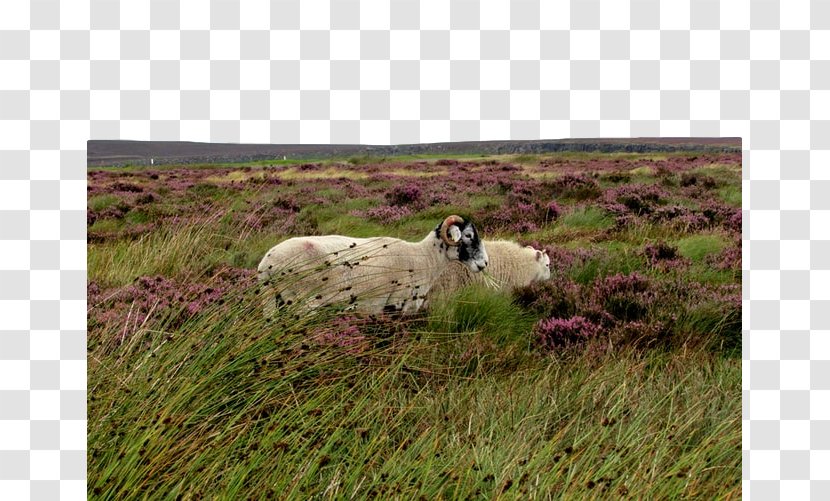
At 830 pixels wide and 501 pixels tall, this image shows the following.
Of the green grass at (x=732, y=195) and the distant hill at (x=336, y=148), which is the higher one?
the distant hill at (x=336, y=148)

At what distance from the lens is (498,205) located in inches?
247

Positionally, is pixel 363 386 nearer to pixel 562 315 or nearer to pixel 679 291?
pixel 562 315

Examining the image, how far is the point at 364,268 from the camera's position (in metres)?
5.94

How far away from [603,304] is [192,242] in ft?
10.6

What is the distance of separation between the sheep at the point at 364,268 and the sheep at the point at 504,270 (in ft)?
0.24

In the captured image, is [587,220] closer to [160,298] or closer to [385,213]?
[385,213]

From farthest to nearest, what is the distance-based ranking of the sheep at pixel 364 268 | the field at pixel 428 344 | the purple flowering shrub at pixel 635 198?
1. the purple flowering shrub at pixel 635 198
2. the sheep at pixel 364 268
3. the field at pixel 428 344

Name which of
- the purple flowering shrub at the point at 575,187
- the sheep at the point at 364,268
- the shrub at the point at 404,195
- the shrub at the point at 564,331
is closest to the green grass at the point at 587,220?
the purple flowering shrub at the point at 575,187

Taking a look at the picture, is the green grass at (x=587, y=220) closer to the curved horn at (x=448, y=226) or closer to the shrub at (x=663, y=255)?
the shrub at (x=663, y=255)

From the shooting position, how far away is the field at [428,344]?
3.61 meters

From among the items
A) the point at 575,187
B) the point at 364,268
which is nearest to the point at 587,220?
the point at 575,187

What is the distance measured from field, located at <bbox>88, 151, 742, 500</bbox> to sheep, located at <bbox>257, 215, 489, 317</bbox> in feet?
0.52

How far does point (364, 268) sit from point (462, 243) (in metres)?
0.95

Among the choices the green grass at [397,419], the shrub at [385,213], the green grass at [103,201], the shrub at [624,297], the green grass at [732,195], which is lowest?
the green grass at [397,419]
